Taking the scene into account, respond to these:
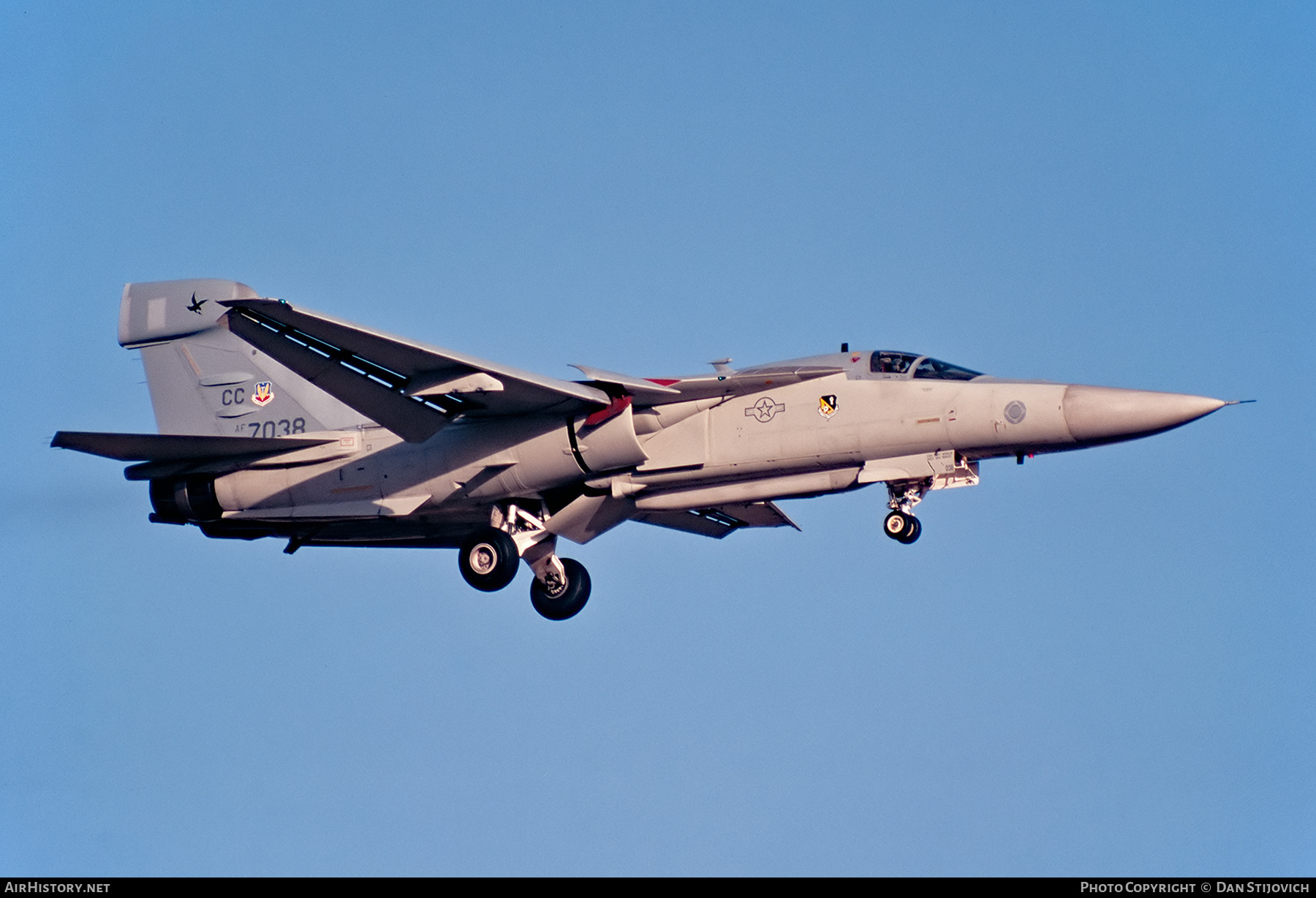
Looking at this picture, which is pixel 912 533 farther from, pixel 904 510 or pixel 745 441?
pixel 745 441

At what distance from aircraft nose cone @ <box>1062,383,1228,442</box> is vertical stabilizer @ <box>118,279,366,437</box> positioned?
1069 cm

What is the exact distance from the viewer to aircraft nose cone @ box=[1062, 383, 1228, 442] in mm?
19250

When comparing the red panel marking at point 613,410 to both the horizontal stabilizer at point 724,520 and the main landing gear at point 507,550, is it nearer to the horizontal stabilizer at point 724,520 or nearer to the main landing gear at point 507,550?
the main landing gear at point 507,550

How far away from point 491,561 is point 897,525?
5658 millimetres

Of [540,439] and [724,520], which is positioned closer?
[540,439]

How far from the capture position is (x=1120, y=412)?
1948 cm

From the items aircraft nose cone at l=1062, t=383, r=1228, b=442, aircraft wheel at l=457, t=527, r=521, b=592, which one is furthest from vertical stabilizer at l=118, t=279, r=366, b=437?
aircraft nose cone at l=1062, t=383, r=1228, b=442

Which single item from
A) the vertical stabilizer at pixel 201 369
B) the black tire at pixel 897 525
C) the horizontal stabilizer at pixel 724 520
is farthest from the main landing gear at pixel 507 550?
the black tire at pixel 897 525

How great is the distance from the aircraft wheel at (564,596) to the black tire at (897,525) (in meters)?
5.09

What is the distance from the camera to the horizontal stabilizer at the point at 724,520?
2469 centimetres

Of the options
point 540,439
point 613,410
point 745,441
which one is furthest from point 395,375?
point 745,441

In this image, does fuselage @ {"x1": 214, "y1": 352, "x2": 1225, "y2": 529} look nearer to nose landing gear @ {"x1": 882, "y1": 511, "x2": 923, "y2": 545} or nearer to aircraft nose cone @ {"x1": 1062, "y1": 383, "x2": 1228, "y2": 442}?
aircraft nose cone @ {"x1": 1062, "y1": 383, "x2": 1228, "y2": 442}
